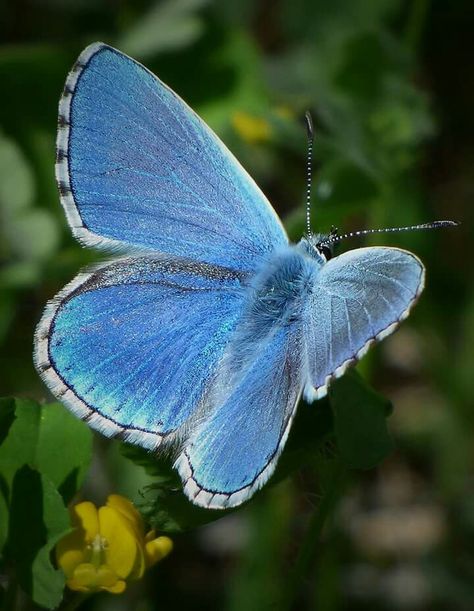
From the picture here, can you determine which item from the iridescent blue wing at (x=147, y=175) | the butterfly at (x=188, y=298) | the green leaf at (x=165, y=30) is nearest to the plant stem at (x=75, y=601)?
the butterfly at (x=188, y=298)

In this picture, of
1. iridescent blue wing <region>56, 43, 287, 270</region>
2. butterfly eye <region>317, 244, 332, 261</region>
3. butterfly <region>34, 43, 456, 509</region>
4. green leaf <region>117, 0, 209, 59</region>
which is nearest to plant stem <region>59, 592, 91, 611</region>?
butterfly <region>34, 43, 456, 509</region>

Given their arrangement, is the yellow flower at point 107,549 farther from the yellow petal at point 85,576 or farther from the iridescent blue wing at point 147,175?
the iridescent blue wing at point 147,175

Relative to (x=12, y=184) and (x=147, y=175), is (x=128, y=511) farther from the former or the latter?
(x=12, y=184)

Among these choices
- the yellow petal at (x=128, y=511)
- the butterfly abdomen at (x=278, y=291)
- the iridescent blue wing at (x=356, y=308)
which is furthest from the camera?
the butterfly abdomen at (x=278, y=291)

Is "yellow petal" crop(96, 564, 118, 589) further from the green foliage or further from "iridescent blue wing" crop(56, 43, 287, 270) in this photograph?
"iridescent blue wing" crop(56, 43, 287, 270)

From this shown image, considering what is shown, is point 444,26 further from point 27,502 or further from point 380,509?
Answer: point 27,502

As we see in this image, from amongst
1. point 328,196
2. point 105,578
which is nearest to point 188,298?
point 105,578

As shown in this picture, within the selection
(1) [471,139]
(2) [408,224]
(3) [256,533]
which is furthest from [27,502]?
(1) [471,139]
